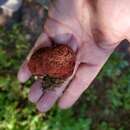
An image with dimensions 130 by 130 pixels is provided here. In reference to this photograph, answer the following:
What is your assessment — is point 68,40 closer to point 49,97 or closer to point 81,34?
point 81,34

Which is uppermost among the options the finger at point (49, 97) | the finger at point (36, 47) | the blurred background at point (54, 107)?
the finger at point (36, 47)

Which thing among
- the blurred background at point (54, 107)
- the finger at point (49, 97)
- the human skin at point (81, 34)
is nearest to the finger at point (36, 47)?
the human skin at point (81, 34)

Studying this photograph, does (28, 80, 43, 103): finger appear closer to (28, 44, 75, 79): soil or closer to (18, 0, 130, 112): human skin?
(18, 0, 130, 112): human skin

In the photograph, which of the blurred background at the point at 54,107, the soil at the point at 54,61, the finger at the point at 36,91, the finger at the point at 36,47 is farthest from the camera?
the blurred background at the point at 54,107

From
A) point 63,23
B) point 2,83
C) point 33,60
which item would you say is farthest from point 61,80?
point 2,83

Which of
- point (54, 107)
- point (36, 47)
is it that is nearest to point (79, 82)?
point (36, 47)

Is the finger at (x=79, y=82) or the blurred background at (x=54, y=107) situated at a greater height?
the finger at (x=79, y=82)

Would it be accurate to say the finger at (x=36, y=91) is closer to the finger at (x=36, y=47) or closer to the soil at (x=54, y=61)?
the finger at (x=36, y=47)
